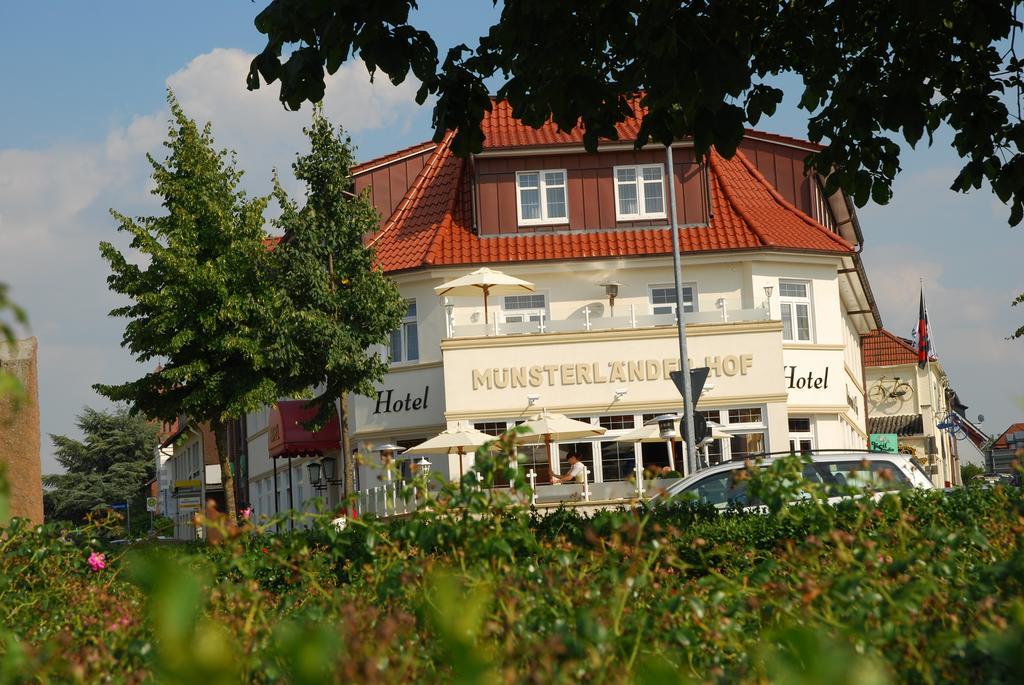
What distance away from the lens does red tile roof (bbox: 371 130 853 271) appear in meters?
37.3

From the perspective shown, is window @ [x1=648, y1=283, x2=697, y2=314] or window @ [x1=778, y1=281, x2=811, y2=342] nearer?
window @ [x1=648, y1=283, x2=697, y2=314]

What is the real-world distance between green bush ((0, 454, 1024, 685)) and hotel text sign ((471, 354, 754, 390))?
2778cm

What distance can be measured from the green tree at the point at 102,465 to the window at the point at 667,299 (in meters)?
61.1

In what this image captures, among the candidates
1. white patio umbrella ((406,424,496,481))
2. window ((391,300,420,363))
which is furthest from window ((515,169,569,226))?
white patio umbrella ((406,424,496,481))

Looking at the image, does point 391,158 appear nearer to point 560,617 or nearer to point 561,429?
point 561,429

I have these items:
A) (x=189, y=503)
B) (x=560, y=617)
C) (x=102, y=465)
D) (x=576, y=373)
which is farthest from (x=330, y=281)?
(x=102, y=465)

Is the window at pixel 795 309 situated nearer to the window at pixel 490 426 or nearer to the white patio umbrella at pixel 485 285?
the white patio umbrella at pixel 485 285

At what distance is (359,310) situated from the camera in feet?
102

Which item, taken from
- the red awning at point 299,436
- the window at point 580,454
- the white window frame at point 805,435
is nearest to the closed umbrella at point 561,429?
the window at point 580,454

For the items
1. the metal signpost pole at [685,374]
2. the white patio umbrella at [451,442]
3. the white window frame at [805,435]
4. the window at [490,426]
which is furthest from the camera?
the white window frame at [805,435]

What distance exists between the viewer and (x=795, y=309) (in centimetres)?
3806

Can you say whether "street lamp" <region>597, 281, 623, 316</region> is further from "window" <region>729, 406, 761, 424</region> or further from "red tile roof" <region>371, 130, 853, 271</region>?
"window" <region>729, 406, 761, 424</region>

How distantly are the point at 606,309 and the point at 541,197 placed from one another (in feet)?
11.3

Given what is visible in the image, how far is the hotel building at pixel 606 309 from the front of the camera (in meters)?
35.2
